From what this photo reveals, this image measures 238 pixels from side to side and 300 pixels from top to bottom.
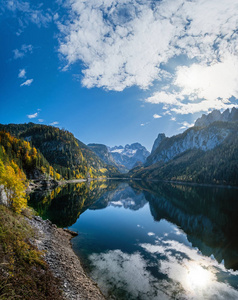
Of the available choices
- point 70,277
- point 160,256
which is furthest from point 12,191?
point 160,256

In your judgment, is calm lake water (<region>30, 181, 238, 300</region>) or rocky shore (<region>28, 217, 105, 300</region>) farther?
calm lake water (<region>30, 181, 238, 300</region>)

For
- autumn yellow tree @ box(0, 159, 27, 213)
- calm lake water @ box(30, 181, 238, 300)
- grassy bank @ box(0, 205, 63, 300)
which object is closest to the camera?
grassy bank @ box(0, 205, 63, 300)

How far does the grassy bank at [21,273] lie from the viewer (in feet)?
36.4

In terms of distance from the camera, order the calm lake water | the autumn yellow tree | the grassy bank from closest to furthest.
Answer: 1. the grassy bank
2. the calm lake water
3. the autumn yellow tree

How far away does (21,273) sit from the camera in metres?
12.9

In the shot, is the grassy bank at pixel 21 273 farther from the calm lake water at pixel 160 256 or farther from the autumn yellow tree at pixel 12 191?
the autumn yellow tree at pixel 12 191

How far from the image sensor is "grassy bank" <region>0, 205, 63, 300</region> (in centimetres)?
1110

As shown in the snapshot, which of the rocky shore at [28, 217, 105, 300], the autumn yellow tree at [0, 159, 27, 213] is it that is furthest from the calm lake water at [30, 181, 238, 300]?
the autumn yellow tree at [0, 159, 27, 213]

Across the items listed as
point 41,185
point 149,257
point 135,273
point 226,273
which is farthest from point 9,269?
point 41,185

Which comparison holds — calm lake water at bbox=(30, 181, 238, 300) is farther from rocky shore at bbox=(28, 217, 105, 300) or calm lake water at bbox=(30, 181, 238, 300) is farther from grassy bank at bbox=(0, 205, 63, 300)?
grassy bank at bbox=(0, 205, 63, 300)

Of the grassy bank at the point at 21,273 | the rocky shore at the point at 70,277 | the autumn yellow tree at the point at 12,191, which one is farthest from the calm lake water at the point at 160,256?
the autumn yellow tree at the point at 12,191

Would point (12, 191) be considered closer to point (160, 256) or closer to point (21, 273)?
point (21, 273)

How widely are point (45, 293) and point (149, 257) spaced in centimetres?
1890

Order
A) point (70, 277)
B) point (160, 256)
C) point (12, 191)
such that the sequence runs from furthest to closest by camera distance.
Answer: point (12, 191)
point (160, 256)
point (70, 277)
